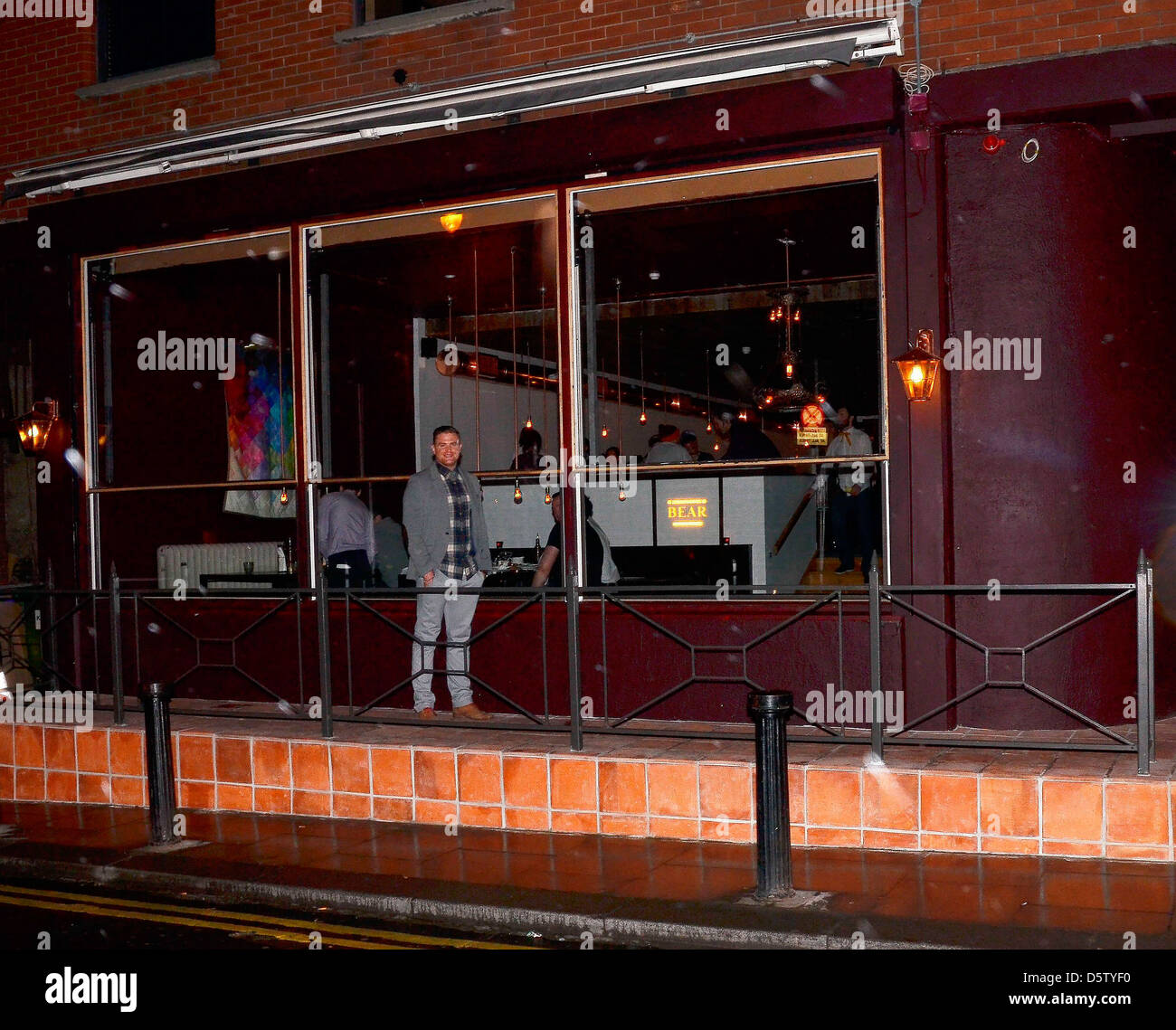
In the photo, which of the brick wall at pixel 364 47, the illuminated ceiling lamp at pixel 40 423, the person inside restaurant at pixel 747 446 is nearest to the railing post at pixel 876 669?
the person inside restaurant at pixel 747 446

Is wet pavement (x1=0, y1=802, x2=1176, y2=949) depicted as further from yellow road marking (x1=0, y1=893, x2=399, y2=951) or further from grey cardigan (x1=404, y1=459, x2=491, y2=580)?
grey cardigan (x1=404, y1=459, x2=491, y2=580)

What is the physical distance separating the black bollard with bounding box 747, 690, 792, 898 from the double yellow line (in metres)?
1.15

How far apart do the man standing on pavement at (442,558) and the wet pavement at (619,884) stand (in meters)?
1.24

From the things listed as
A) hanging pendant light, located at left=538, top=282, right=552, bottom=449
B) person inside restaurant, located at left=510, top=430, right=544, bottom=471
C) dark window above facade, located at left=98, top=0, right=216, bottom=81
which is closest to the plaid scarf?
person inside restaurant, located at left=510, top=430, right=544, bottom=471

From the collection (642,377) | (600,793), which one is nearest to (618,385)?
(642,377)

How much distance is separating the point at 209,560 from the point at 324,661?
391 centimetres

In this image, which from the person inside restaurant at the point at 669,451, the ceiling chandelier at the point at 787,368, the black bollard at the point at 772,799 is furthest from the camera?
the ceiling chandelier at the point at 787,368

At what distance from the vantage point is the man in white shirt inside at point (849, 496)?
9.77 metres

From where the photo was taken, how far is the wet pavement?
226 inches

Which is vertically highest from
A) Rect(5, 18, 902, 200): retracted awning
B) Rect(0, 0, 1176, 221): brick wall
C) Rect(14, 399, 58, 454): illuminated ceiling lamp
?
Rect(0, 0, 1176, 221): brick wall

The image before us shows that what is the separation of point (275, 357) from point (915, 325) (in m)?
6.23

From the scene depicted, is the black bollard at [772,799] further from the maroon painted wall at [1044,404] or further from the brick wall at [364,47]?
the brick wall at [364,47]

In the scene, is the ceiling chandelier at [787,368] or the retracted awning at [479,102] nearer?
the retracted awning at [479,102]
